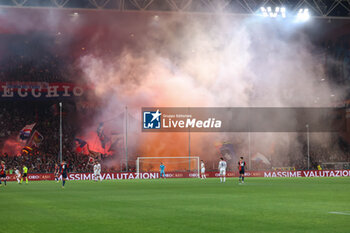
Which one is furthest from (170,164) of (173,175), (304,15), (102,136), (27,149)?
(304,15)

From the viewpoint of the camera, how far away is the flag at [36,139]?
213ft

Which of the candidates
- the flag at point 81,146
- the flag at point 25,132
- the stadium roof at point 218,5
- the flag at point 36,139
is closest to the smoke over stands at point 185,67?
the flag at point 81,146

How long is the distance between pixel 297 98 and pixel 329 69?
522cm

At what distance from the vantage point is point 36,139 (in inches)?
2579

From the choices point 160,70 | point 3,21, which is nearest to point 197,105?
point 160,70

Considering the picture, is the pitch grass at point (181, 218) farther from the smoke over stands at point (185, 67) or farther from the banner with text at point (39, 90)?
the banner with text at point (39, 90)

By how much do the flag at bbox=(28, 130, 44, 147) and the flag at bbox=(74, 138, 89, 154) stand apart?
425 cm

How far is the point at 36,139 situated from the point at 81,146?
550 centimetres

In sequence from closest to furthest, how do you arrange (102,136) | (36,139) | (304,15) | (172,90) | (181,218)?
(181,218)
(304,15)
(36,139)
(172,90)
(102,136)

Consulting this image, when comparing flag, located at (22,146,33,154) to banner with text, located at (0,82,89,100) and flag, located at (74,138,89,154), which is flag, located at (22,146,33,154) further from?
banner with text, located at (0,82,89,100)

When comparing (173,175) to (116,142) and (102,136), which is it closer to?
(116,142)

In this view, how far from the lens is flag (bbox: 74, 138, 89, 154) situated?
6633cm

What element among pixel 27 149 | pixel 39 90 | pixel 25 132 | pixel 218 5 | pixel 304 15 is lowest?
pixel 27 149

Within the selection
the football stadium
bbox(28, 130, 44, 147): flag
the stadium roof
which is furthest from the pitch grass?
bbox(28, 130, 44, 147): flag
